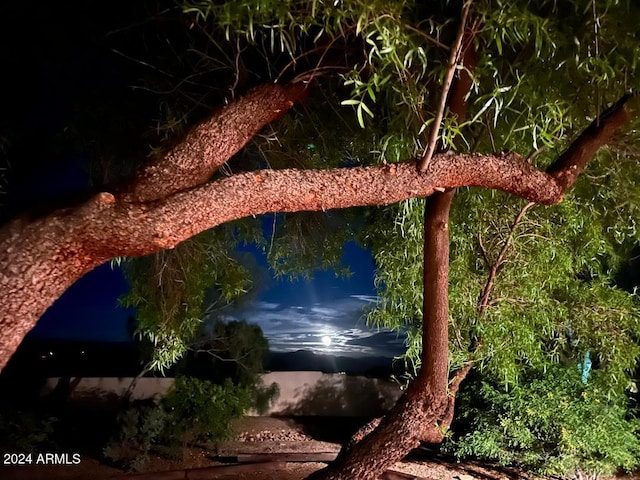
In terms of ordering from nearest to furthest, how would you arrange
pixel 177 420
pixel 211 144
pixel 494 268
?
pixel 211 144 → pixel 494 268 → pixel 177 420

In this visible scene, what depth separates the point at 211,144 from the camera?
2.69m

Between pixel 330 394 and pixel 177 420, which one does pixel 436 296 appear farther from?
pixel 330 394

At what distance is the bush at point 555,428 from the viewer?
5.73 meters

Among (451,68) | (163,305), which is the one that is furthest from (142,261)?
A: (451,68)

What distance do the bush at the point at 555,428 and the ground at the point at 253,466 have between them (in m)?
0.33

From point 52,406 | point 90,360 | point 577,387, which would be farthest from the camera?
point 90,360

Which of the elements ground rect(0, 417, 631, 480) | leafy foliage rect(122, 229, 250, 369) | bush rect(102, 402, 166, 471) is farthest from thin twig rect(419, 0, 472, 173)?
bush rect(102, 402, 166, 471)

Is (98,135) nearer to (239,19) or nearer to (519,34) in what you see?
(239,19)

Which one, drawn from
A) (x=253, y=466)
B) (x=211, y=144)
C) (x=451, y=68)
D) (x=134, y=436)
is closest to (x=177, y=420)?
(x=134, y=436)

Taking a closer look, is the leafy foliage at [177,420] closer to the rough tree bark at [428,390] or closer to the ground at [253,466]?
the ground at [253,466]

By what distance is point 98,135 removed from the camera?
450cm

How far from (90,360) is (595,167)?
16.5 m

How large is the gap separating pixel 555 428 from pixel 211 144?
4962mm

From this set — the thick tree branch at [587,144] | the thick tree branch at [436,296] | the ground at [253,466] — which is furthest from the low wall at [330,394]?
the thick tree branch at [587,144]
